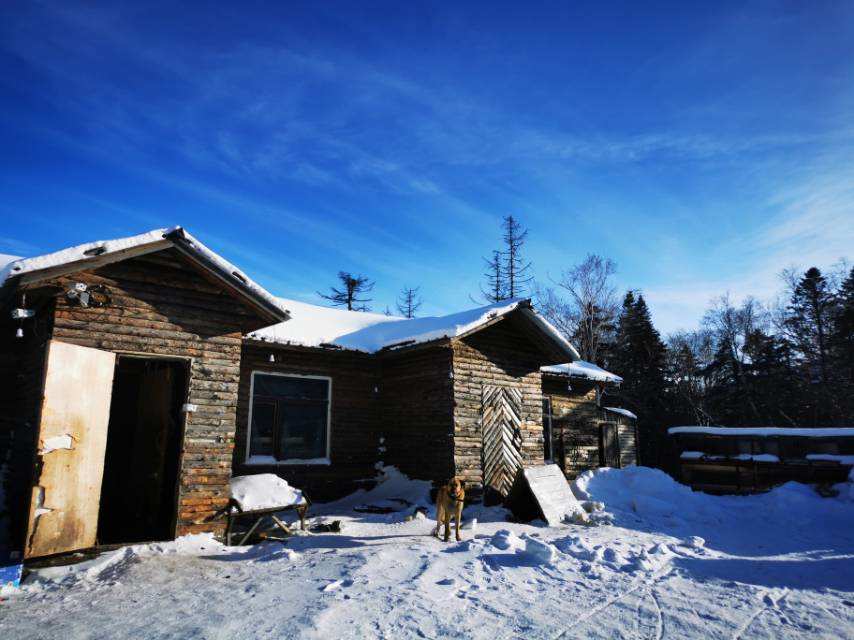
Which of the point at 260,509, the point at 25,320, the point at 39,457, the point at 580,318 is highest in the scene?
the point at 580,318

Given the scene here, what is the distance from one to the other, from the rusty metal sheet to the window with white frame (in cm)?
462

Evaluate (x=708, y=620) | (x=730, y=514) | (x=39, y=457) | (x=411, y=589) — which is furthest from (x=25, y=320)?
(x=730, y=514)

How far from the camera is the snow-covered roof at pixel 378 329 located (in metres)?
12.1

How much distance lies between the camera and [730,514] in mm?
13805

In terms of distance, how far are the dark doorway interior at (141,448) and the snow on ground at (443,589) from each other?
2.74 meters

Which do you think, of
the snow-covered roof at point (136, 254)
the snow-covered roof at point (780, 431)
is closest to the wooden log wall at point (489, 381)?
the snow-covered roof at point (136, 254)

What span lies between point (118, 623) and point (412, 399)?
344 inches

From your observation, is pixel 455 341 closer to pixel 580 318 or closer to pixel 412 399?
pixel 412 399

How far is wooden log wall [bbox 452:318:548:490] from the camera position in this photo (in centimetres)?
1242

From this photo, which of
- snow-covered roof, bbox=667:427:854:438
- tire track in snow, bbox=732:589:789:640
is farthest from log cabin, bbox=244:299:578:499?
snow-covered roof, bbox=667:427:854:438

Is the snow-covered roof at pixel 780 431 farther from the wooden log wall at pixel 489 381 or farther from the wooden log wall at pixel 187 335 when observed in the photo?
the wooden log wall at pixel 187 335

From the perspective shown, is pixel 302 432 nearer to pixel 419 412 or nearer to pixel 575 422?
pixel 419 412

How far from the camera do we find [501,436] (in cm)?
1316

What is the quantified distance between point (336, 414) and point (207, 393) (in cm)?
479
